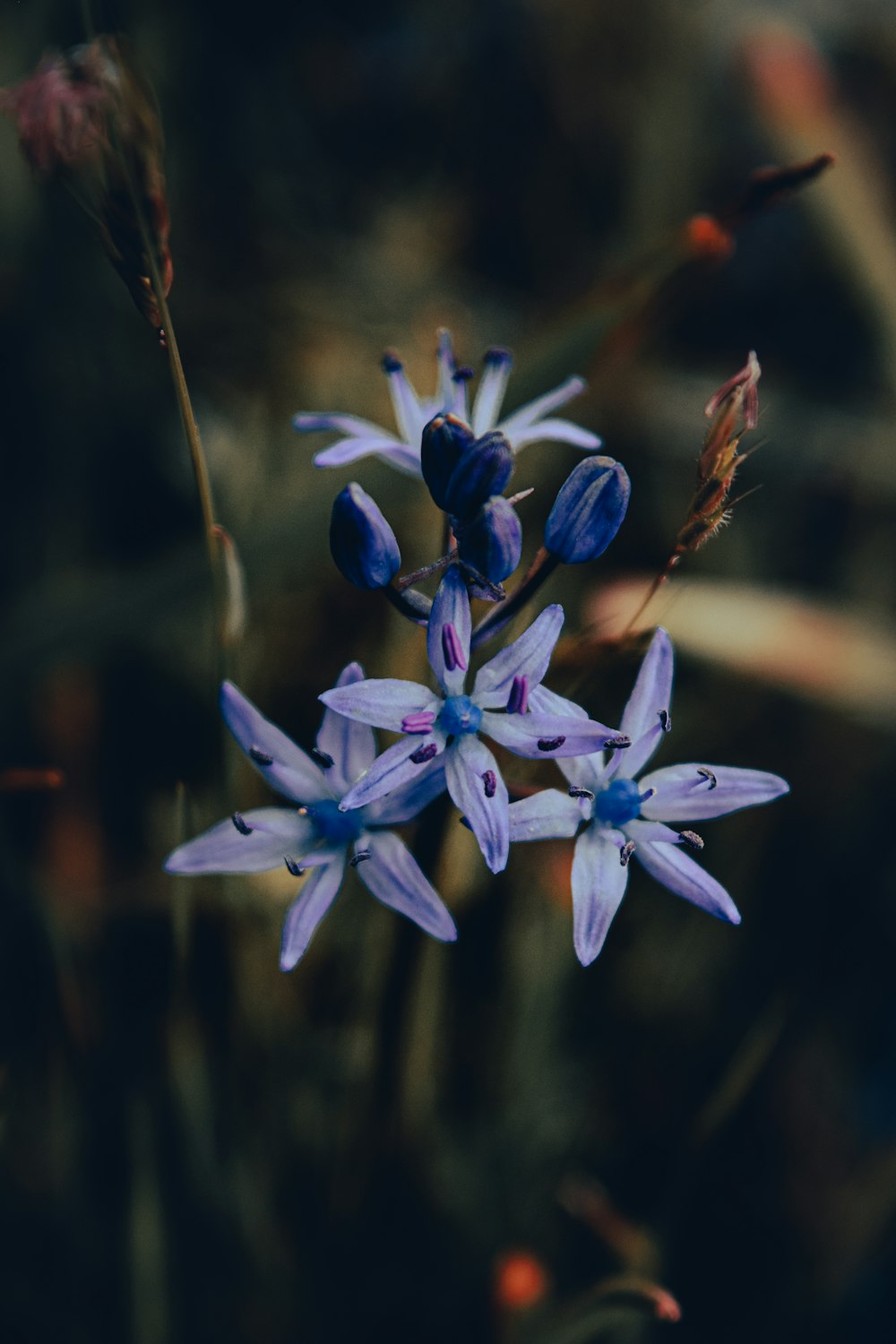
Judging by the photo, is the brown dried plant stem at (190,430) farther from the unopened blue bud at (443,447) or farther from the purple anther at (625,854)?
the purple anther at (625,854)

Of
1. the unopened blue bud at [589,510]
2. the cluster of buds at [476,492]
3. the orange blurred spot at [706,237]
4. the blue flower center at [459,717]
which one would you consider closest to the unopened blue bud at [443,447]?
the cluster of buds at [476,492]

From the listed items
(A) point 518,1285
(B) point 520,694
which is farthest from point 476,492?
(A) point 518,1285

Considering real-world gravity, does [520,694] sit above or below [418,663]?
above

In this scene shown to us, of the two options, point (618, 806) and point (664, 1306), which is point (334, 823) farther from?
A: point (664, 1306)

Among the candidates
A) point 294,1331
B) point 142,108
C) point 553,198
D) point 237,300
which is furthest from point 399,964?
point 553,198

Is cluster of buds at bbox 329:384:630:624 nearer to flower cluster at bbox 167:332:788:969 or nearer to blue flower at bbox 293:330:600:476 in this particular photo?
flower cluster at bbox 167:332:788:969

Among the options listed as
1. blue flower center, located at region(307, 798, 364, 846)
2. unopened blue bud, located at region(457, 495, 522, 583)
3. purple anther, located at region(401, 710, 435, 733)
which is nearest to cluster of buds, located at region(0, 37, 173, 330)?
unopened blue bud, located at region(457, 495, 522, 583)

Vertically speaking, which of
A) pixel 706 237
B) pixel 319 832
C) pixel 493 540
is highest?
pixel 706 237
